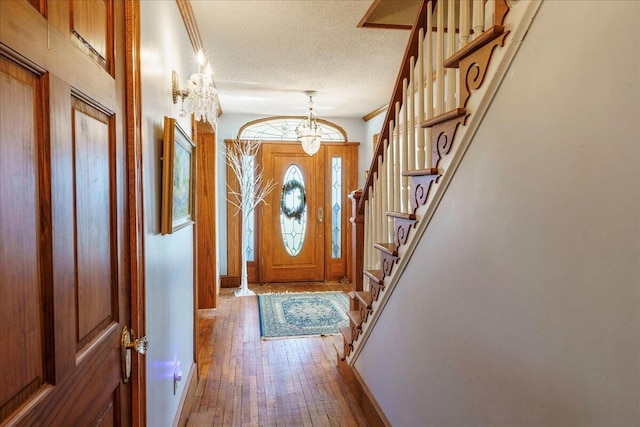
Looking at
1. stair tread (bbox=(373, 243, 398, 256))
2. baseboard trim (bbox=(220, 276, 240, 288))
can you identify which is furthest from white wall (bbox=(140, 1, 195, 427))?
baseboard trim (bbox=(220, 276, 240, 288))

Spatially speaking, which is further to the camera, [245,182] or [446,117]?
[245,182]

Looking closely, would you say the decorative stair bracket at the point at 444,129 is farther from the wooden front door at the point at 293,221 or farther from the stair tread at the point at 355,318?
the wooden front door at the point at 293,221

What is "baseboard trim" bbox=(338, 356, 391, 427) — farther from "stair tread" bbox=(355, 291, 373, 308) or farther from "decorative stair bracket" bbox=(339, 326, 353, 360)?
"stair tread" bbox=(355, 291, 373, 308)

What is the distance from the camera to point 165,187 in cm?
169

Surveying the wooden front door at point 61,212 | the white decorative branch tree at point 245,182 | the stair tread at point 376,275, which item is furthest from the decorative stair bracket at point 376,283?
the white decorative branch tree at point 245,182

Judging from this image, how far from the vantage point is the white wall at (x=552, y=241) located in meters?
0.77

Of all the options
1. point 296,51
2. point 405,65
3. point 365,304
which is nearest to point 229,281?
point 296,51

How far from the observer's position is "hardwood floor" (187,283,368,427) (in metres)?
2.39

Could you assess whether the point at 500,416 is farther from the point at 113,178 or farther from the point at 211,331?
the point at 211,331

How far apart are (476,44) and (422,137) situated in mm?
587

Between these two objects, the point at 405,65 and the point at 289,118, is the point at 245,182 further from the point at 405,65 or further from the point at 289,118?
the point at 405,65

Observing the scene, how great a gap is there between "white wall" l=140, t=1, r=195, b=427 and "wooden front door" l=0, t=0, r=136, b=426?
14.9 inches

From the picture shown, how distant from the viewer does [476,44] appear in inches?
47.7

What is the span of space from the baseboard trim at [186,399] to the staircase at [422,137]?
Result: 3.43ft
